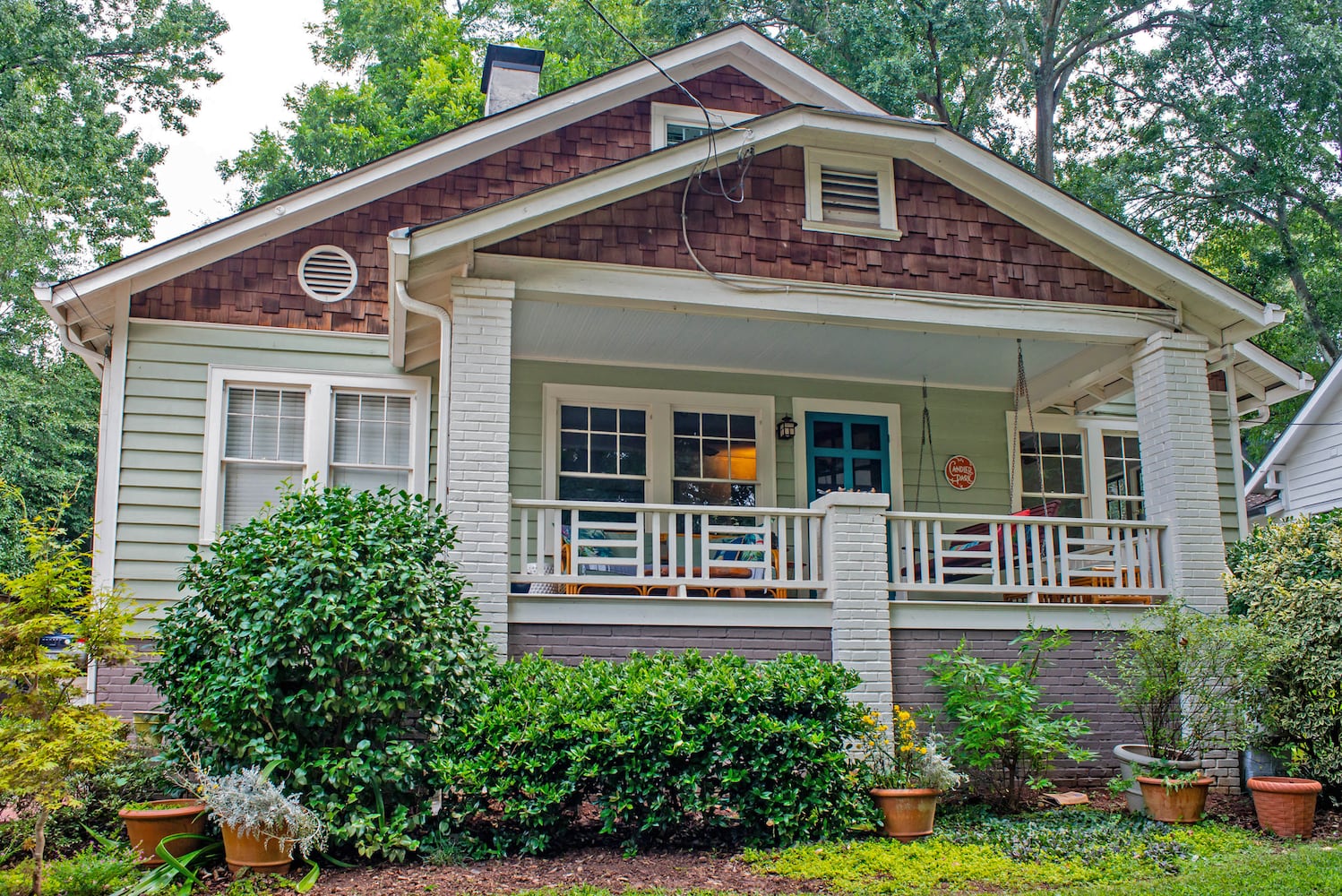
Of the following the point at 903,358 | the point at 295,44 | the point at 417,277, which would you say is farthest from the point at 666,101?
the point at 295,44

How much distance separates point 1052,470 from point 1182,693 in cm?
420

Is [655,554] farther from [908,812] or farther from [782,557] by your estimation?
[908,812]

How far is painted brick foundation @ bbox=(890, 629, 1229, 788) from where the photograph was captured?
8.23m

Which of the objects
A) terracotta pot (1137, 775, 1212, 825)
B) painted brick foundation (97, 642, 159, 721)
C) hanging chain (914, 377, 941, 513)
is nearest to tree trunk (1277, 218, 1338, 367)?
hanging chain (914, 377, 941, 513)

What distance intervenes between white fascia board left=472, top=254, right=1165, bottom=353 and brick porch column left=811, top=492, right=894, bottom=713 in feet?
5.06

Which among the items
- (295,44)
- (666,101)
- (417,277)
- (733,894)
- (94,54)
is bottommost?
(733,894)

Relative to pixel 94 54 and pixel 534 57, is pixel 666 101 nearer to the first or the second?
pixel 534 57

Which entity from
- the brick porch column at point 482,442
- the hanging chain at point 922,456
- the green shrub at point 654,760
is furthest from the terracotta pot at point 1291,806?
the brick porch column at point 482,442

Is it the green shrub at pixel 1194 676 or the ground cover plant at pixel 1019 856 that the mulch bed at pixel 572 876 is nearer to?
the ground cover plant at pixel 1019 856

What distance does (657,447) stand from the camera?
35.4ft

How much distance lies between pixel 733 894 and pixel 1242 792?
4.93 meters

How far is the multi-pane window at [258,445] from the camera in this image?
919cm

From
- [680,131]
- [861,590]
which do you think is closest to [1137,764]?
[861,590]

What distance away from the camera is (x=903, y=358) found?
10.7 m
